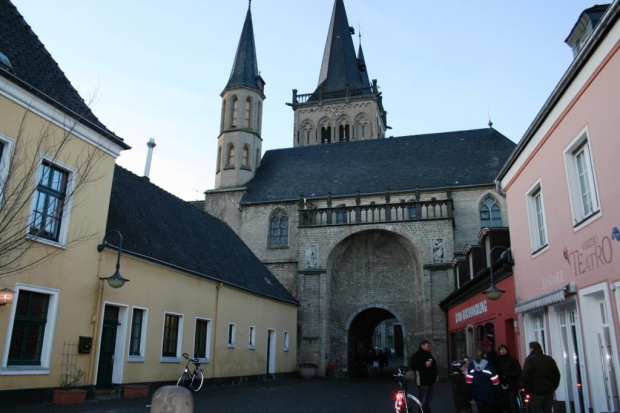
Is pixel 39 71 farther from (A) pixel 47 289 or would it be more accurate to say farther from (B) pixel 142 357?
(B) pixel 142 357

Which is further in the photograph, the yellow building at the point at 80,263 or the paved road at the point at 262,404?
the paved road at the point at 262,404

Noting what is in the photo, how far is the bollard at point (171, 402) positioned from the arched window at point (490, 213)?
1048 inches

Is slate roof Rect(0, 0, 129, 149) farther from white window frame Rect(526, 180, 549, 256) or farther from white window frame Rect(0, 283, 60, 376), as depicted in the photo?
white window frame Rect(526, 180, 549, 256)

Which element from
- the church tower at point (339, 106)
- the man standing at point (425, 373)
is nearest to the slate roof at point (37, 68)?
the man standing at point (425, 373)

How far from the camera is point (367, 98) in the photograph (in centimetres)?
4950

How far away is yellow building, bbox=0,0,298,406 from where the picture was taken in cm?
1034

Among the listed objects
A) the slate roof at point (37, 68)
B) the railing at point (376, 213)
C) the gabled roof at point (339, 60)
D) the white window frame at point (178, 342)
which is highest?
the gabled roof at point (339, 60)

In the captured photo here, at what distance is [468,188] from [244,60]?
19639 millimetres

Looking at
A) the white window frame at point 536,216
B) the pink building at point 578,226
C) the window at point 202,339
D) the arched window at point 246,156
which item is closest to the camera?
the pink building at point 578,226

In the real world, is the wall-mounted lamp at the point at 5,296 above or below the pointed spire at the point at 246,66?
below

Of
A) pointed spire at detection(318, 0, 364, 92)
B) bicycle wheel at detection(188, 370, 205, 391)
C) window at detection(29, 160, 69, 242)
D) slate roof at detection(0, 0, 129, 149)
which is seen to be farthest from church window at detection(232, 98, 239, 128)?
window at detection(29, 160, 69, 242)

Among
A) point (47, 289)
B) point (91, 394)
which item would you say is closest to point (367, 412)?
point (91, 394)

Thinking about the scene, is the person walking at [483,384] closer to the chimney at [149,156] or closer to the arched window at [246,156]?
→ the chimney at [149,156]

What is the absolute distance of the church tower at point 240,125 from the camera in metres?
36.5
